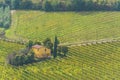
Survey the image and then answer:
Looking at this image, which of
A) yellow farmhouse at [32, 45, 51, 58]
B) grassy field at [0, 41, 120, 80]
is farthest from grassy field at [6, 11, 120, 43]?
grassy field at [0, 41, 120, 80]

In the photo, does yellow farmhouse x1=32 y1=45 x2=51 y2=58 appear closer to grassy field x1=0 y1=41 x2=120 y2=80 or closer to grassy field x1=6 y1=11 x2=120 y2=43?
grassy field x1=0 y1=41 x2=120 y2=80

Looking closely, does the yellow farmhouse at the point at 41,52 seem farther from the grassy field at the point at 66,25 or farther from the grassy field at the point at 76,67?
the grassy field at the point at 66,25

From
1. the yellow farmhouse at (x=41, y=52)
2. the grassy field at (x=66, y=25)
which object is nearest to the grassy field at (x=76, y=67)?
the yellow farmhouse at (x=41, y=52)

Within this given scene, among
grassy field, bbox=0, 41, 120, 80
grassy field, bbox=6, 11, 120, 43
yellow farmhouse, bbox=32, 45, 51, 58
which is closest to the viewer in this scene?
grassy field, bbox=0, 41, 120, 80

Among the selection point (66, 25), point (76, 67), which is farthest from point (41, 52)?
point (66, 25)

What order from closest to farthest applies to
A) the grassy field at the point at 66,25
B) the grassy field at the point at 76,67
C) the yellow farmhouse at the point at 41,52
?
1. the grassy field at the point at 76,67
2. the yellow farmhouse at the point at 41,52
3. the grassy field at the point at 66,25
